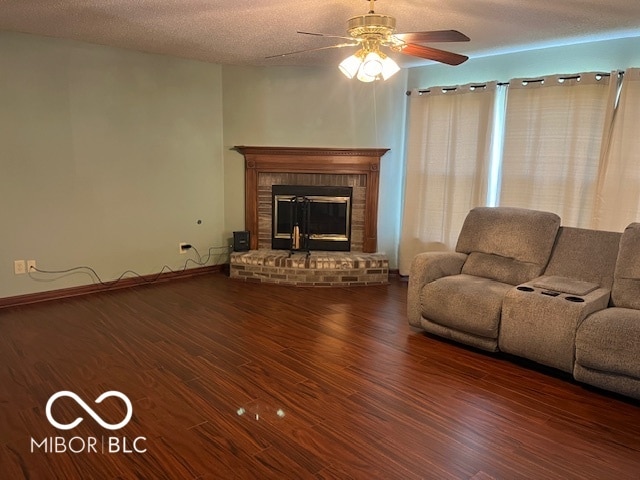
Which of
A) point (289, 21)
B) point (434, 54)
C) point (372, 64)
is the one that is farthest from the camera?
point (289, 21)

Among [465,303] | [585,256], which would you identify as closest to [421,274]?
[465,303]

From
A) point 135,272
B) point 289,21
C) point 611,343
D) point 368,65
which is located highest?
point 289,21

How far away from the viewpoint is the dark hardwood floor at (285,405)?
6.64 ft

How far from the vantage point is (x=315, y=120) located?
16.7 ft

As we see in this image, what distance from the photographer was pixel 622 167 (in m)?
3.65

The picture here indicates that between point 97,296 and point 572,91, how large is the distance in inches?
178

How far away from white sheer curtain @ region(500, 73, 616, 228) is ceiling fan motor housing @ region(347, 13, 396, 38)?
2168 millimetres

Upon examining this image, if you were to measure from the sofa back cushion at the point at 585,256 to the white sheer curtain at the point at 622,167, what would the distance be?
515 millimetres

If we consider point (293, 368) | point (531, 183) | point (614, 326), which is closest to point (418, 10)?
point (531, 183)

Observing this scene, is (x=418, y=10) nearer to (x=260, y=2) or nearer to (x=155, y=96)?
(x=260, y=2)

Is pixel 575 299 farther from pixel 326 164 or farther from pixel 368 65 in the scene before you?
pixel 326 164

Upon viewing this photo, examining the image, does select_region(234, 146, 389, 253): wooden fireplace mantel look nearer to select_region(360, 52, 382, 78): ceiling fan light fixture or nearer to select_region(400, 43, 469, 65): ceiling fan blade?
select_region(400, 43, 469, 65): ceiling fan blade

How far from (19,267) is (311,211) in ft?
9.34

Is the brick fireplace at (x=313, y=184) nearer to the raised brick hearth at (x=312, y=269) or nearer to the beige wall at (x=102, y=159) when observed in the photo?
the raised brick hearth at (x=312, y=269)
